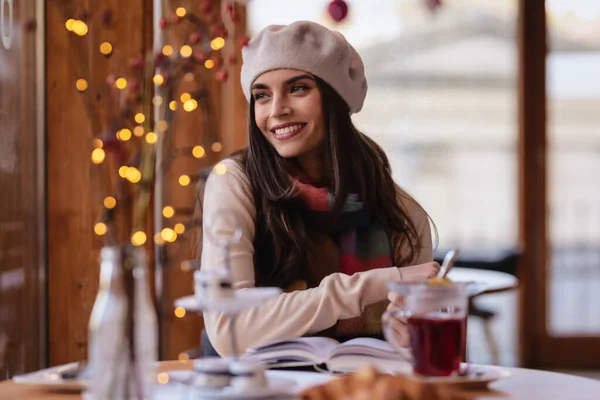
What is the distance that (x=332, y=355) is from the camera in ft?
4.59

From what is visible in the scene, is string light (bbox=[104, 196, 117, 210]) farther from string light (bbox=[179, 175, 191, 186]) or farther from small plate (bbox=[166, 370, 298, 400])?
string light (bbox=[179, 175, 191, 186])

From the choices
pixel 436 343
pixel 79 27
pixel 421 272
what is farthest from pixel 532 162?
pixel 79 27

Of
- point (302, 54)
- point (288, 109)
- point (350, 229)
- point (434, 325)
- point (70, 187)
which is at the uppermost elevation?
point (302, 54)

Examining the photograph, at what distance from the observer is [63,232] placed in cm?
269

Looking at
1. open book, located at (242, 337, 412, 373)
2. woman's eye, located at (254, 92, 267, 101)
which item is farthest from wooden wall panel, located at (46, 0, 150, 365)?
open book, located at (242, 337, 412, 373)

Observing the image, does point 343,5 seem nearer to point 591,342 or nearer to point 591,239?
point 591,342

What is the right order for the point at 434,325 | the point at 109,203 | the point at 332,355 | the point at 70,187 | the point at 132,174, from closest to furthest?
the point at 109,203, the point at 132,174, the point at 434,325, the point at 332,355, the point at 70,187

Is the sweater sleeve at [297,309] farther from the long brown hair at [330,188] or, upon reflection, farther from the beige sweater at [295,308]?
the long brown hair at [330,188]

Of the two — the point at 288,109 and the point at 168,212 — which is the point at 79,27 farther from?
the point at 168,212

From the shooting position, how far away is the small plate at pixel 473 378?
4.05 feet

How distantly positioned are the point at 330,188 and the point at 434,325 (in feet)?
2.79

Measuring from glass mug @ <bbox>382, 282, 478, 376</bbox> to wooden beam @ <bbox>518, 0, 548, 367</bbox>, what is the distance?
12.8 ft


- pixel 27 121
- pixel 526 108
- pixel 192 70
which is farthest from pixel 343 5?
pixel 526 108

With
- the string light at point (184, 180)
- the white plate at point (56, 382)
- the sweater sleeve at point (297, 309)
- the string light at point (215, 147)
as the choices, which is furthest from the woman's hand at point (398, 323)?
the string light at point (215, 147)
